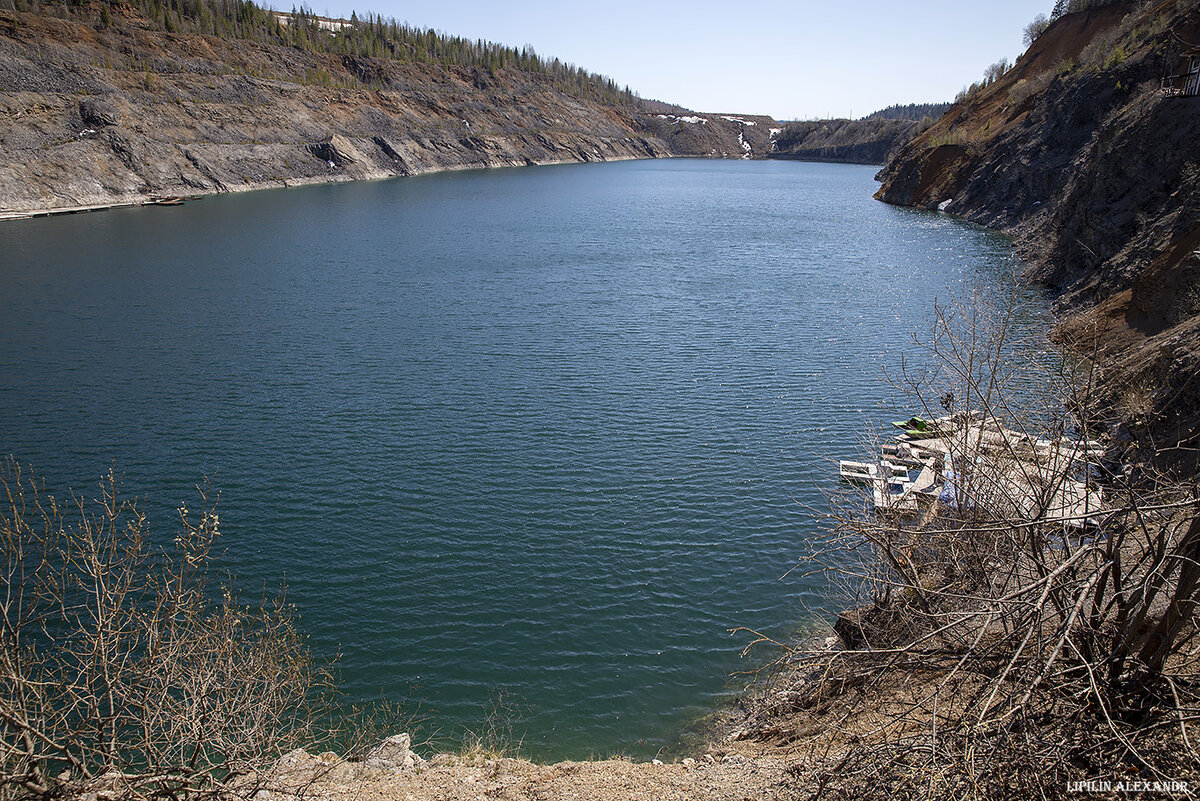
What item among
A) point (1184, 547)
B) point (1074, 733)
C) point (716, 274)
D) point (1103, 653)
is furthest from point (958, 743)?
point (716, 274)

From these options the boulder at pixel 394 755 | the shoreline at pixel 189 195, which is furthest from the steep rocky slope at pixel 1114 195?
the shoreline at pixel 189 195

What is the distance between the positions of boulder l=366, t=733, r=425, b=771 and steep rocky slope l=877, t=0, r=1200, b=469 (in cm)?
1008

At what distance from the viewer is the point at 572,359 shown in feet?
100.0

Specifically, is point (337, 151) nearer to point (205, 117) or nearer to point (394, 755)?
point (205, 117)

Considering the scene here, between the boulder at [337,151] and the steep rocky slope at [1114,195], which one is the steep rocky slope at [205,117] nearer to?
the boulder at [337,151]

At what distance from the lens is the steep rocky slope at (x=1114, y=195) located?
1964cm

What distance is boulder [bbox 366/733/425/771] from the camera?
10.6 m

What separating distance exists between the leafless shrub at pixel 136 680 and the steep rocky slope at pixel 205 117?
6381cm

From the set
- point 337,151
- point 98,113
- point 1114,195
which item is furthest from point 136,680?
point 337,151

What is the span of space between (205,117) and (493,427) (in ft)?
270

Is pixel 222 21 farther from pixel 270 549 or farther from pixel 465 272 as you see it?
pixel 270 549

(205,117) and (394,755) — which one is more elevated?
(205,117)

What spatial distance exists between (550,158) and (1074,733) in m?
154

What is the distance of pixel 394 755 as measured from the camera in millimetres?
10961
